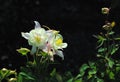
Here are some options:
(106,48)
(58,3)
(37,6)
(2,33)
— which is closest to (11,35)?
(2,33)

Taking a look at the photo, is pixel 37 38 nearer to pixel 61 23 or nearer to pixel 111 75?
pixel 111 75

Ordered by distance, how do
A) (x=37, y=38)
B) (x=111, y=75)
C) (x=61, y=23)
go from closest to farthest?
(x=37, y=38) → (x=111, y=75) → (x=61, y=23)

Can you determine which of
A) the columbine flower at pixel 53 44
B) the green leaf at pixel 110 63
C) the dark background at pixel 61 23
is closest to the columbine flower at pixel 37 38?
the columbine flower at pixel 53 44

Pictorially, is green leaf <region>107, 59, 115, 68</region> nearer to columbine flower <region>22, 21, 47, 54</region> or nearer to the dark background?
columbine flower <region>22, 21, 47, 54</region>

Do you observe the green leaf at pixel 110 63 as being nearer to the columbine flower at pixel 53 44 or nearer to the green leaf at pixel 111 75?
the green leaf at pixel 111 75

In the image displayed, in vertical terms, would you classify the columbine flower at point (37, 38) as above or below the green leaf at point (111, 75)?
above

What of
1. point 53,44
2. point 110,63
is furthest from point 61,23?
point 53,44

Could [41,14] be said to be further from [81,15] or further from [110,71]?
[110,71]

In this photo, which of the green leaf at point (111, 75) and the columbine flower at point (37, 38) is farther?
the green leaf at point (111, 75)
